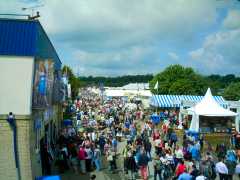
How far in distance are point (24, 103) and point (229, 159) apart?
8.21 m

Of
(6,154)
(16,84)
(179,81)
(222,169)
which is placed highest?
(179,81)

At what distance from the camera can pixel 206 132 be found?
32.3m

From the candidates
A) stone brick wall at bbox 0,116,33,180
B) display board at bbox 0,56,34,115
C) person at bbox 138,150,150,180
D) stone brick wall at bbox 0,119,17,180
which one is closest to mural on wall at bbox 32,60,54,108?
display board at bbox 0,56,34,115

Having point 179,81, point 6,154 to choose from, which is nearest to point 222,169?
point 6,154

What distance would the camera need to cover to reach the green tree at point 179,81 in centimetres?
7762

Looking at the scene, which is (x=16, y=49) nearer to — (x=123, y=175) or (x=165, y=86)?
(x=123, y=175)

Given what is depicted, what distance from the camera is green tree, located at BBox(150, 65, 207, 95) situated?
77.6m

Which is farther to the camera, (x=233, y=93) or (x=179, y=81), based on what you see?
(x=233, y=93)

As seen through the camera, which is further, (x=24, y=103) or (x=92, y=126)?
(x=92, y=126)

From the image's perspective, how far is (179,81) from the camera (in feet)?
Answer: 259

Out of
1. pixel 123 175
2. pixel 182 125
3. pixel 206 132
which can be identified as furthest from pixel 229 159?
pixel 182 125

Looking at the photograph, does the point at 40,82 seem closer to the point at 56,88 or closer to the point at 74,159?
the point at 74,159

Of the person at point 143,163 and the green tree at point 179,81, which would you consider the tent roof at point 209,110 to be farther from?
the green tree at point 179,81

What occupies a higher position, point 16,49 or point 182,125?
point 16,49
